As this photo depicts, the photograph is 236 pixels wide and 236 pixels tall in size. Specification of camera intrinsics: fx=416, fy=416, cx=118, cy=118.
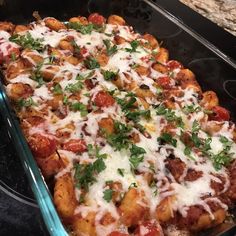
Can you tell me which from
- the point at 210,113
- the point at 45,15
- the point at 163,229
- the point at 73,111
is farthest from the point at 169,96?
the point at 45,15

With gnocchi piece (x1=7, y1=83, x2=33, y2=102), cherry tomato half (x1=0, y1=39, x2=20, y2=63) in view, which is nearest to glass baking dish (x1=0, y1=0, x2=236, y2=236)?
gnocchi piece (x1=7, y1=83, x2=33, y2=102)

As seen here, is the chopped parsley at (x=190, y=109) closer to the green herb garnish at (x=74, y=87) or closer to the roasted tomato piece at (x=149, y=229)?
the green herb garnish at (x=74, y=87)

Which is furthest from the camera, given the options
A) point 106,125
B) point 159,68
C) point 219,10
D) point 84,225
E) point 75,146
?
point 219,10

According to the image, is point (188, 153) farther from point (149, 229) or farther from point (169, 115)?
point (149, 229)

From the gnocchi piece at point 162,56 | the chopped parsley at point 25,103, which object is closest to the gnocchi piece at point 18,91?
the chopped parsley at point 25,103

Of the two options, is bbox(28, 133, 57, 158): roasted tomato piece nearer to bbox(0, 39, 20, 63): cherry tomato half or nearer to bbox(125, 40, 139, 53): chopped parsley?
bbox(0, 39, 20, 63): cherry tomato half

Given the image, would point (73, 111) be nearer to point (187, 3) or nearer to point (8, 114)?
point (8, 114)

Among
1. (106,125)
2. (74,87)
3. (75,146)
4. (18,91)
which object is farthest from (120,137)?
(18,91)
